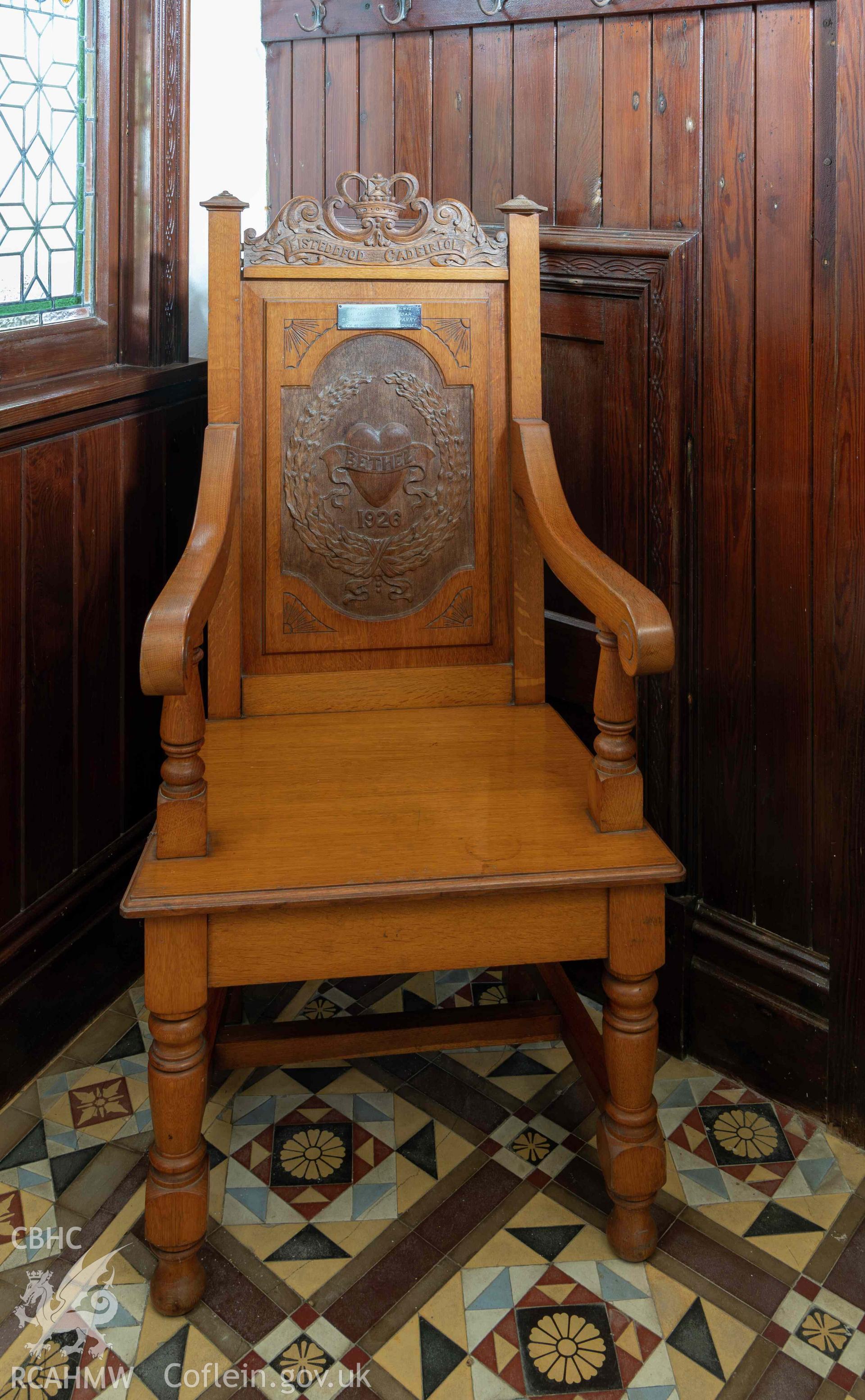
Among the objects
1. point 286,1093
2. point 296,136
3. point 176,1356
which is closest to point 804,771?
point 286,1093

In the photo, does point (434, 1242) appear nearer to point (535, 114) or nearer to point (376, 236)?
point (376, 236)

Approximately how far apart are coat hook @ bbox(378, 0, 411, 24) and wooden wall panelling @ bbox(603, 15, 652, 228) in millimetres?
375

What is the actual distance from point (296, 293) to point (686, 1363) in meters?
1.48

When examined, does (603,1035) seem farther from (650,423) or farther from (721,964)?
(650,423)

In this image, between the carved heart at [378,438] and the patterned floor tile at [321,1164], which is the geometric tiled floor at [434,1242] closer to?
the patterned floor tile at [321,1164]

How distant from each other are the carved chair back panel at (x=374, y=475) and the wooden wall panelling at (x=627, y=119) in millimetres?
223

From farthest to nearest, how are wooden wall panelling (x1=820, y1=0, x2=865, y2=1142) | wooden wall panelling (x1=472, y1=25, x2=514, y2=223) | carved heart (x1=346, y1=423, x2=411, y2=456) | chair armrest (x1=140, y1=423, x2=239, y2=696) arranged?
wooden wall panelling (x1=472, y1=25, x2=514, y2=223)
carved heart (x1=346, y1=423, x2=411, y2=456)
wooden wall panelling (x1=820, y1=0, x2=865, y2=1142)
chair armrest (x1=140, y1=423, x2=239, y2=696)

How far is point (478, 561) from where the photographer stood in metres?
1.82

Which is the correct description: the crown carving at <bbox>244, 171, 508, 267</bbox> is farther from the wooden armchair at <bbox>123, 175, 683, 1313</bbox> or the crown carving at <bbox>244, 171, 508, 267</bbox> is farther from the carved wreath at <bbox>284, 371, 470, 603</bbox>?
the carved wreath at <bbox>284, 371, 470, 603</bbox>

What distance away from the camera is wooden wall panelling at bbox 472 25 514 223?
6.23ft

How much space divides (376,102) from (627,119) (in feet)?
1.60

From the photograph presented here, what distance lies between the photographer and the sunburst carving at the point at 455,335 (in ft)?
5.86

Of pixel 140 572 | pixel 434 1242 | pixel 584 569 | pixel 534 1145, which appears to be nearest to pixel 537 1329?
pixel 434 1242

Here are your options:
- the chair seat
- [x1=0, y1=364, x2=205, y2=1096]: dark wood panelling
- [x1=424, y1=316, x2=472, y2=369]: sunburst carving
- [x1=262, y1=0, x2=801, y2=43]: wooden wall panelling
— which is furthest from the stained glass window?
the chair seat
